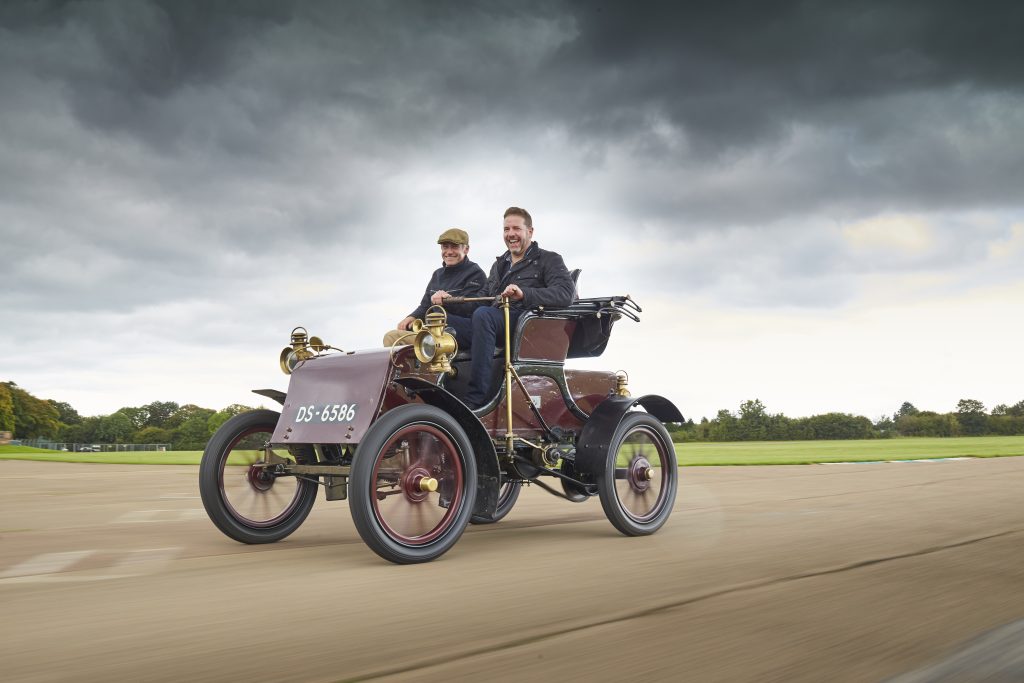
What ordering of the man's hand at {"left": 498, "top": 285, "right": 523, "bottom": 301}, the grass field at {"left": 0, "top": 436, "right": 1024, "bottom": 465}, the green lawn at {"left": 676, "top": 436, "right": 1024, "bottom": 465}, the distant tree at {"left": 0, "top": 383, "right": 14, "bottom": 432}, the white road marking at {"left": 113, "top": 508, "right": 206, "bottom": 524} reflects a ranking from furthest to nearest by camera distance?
the distant tree at {"left": 0, "top": 383, "right": 14, "bottom": 432} < the grass field at {"left": 0, "top": 436, "right": 1024, "bottom": 465} < the green lawn at {"left": 676, "top": 436, "right": 1024, "bottom": 465} < the white road marking at {"left": 113, "top": 508, "right": 206, "bottom": 524} < the man's hand at {"left": 498, "top": 285, "right": 523, "bottom": 301}

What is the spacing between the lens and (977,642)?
2949 mm

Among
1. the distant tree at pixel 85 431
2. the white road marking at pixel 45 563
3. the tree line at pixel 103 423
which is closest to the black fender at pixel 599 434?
the white road marking at pixel 45 563

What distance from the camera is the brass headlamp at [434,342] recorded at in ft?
16.8

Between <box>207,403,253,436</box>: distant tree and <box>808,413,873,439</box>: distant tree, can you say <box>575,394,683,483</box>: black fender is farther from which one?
<box>808,413,873,439</box>: distant tree

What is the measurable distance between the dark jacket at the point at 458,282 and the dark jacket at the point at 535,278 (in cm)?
10

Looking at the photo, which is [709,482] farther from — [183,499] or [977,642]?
[977,642]

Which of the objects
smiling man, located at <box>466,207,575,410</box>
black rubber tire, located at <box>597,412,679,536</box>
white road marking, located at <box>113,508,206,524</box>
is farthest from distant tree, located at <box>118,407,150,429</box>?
black rubber tire, located at <box>597,412,679,536</box>

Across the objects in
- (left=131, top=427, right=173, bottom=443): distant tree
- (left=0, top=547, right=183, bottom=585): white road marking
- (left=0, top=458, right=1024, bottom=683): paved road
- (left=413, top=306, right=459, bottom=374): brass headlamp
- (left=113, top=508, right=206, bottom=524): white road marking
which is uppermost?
(left=131, top=427, right=173, bottom=443): distant tree

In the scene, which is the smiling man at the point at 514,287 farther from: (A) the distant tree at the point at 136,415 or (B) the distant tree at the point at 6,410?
(A) the distant tree at the point at 136,415

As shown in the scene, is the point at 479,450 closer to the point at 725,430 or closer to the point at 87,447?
the point at 725,430

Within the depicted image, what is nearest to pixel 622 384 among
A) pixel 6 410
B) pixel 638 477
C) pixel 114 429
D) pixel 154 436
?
pixel 638 477

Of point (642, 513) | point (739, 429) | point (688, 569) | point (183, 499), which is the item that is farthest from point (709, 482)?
point (739, 429)

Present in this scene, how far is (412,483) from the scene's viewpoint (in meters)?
4.94

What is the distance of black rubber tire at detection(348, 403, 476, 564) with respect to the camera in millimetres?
4527
